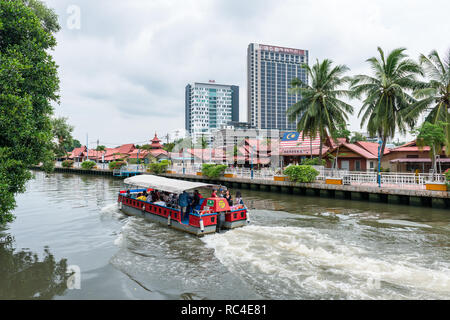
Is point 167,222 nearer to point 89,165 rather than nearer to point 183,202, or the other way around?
point 183,202

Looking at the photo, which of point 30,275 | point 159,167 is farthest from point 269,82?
point 30,275

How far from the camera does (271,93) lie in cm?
12588

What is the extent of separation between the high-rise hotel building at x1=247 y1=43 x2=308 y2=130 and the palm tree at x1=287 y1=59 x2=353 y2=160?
98.0 metres

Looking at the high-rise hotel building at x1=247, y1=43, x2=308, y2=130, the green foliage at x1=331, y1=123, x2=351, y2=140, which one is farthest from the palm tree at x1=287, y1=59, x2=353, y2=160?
the high-rise hotel building at x1=247, y1=43, x2=308, y2=130

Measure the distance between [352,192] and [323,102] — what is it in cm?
977

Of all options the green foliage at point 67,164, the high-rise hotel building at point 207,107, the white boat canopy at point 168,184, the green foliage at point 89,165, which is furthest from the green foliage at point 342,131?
the high-rise hotel building at point 207,107

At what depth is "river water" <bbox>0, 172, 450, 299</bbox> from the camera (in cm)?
668

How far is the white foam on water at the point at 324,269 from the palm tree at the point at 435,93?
15.2 metres

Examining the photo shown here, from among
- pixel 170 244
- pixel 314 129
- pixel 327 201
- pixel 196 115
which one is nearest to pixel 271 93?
pixel 196 115

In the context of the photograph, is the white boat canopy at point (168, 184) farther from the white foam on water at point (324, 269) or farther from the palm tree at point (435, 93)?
the palm tree at point (435, 93)

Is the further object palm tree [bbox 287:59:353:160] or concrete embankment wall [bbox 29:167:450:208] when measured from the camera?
palm tree [bbox 287:59:353:160]

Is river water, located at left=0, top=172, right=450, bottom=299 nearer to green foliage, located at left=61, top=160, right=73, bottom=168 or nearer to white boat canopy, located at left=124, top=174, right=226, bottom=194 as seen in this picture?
white boat canopy, located at left=124, top=174, right=226, bottom=194

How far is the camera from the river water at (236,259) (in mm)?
6680
